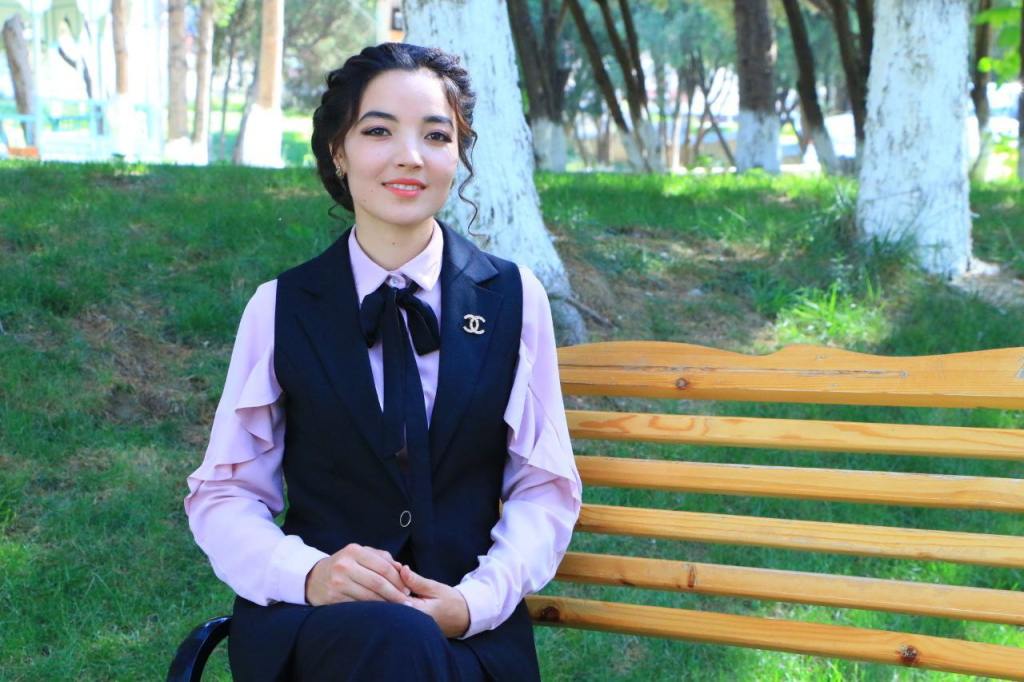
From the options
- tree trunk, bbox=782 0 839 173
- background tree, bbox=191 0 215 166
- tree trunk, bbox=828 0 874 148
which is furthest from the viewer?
background tree, bbox=191 0 215 166

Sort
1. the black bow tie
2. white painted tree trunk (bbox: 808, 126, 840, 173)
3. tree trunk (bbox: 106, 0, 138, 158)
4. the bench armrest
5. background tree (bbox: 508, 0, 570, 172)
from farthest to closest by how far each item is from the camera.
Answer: tree trunk (bbox: 106, 0, 138, 158) → background tree (bbox: 508, 0, 570, 172) → white painted tree trunk (bbox: 808, 126, 840, 173) → the black bow tie → the bench armrest

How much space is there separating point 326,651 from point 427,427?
1.61 feet

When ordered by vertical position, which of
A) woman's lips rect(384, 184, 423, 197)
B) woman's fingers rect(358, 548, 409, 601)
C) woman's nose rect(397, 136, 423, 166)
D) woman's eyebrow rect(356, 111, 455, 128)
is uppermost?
woman's eyebrow rect(356, 111, 455, 128)

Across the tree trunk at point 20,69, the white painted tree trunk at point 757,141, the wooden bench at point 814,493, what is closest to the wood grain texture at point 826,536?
the wooden bench at point 814,493

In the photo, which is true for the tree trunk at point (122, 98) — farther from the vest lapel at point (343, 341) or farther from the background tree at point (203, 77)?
the vest lapel at point (343, 341)

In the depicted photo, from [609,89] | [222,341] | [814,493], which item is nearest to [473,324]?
[814,493]

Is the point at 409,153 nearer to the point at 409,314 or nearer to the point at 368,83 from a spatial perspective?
the point at 368,83

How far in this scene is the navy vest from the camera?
239cm

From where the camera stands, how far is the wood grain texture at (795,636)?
2.50 meters

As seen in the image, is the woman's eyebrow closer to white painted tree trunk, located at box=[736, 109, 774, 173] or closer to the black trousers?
the black trousers

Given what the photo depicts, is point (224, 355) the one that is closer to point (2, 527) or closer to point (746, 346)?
point (2, 527)

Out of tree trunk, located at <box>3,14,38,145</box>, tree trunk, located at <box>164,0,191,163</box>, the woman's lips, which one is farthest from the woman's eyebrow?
tree trunk, located at <box>164,0,191,163</box>

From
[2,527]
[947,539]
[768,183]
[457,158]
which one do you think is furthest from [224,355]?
[768,183]

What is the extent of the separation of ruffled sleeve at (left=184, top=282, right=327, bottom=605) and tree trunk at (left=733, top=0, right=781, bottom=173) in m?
10.9
